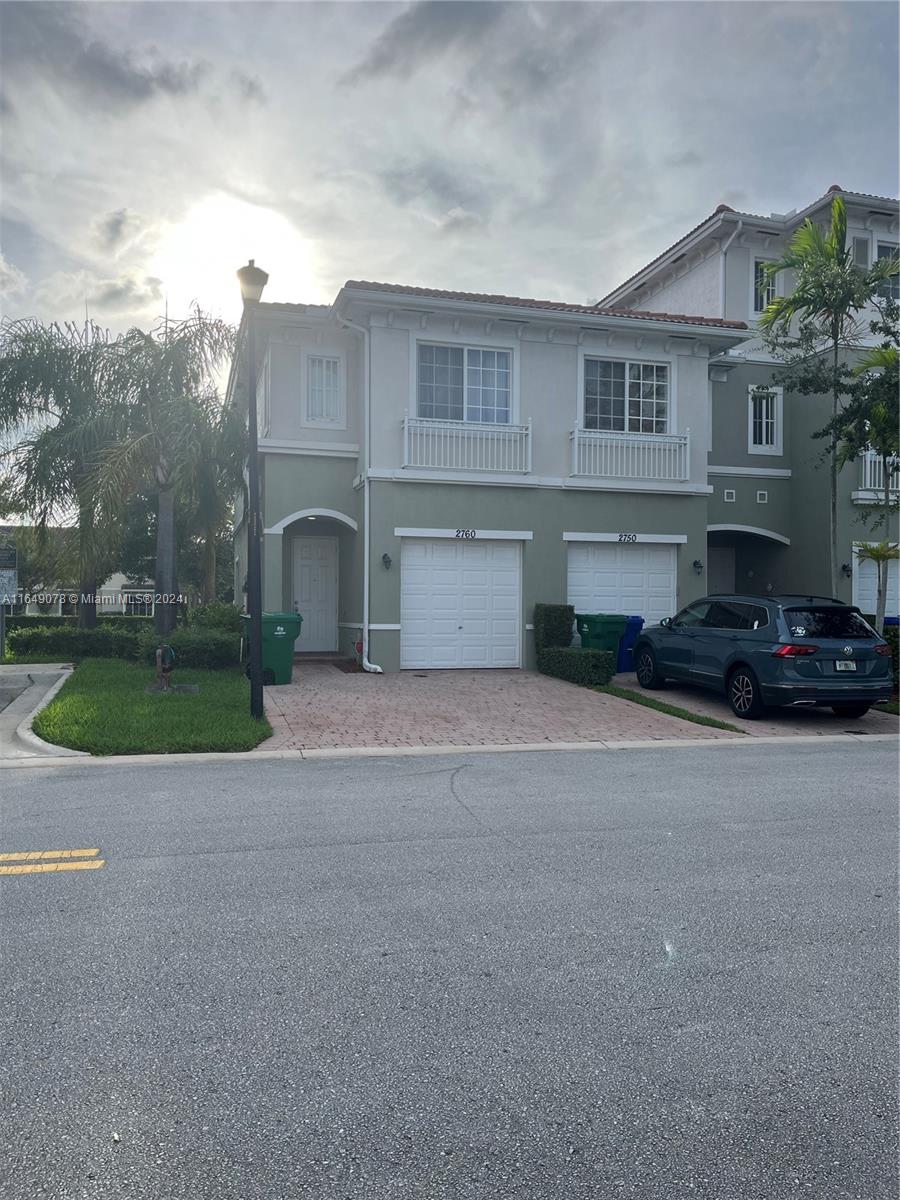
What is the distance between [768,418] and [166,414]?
44.2 feet

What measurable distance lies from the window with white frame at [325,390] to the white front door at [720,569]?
1010cm

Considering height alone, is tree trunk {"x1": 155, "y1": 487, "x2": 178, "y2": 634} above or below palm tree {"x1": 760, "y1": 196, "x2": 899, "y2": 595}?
below

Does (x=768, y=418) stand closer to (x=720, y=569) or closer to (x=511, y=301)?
(x=720, y=569)

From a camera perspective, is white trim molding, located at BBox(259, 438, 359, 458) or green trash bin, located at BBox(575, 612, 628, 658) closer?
green trash bin, located at BBox(575, 612, 628, 658)

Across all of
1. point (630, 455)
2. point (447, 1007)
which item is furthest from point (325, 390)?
point (447, 1007)

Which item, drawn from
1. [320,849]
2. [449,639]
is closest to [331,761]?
[320,849]

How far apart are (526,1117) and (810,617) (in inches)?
397

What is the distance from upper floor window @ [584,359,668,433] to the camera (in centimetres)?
1788

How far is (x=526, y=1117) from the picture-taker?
2.88 metres

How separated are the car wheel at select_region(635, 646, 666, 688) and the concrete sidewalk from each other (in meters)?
8.90

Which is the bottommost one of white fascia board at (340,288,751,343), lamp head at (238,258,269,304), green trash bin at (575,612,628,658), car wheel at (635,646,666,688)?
car wheel at (635,646,666,688)

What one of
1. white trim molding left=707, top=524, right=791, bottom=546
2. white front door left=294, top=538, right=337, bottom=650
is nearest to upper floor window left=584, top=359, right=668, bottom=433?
white trim molding left=707, top=524, right=791, bottom=546

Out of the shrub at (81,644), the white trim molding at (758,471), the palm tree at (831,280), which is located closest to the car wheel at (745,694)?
the palm tree at (831,280)

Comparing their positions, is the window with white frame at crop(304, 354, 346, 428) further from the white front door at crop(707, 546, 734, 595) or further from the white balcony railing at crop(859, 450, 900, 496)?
the white balcony railing at crop(859, 450, 900, 496)
